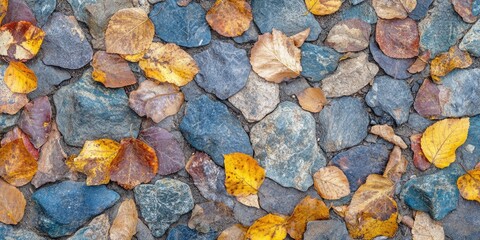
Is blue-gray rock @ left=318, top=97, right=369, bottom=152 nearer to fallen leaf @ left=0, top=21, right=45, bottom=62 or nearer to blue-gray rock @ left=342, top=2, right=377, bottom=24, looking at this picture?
blue-gray rock @ left=342, top=2, right=377, bottom=24

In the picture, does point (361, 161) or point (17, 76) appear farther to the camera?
point (361, 161)

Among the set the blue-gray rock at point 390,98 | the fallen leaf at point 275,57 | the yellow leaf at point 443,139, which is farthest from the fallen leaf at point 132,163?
the yellow leaf at point 443,139

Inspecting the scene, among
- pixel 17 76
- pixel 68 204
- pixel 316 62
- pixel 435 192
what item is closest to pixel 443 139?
pixel 435 192

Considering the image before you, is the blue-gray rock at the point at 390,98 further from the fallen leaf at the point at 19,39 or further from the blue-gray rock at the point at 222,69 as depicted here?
the fallen leaf at the point at 19,39

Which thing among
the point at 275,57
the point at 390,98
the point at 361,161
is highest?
the point at 275,57


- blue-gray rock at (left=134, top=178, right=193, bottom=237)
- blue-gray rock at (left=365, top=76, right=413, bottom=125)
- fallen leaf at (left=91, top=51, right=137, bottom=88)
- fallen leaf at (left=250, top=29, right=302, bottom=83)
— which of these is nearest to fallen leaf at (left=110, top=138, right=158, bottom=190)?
blue-gray rock at (left=134, top=178, right=193, bottom=237)

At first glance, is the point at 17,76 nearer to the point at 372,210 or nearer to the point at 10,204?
the point at 10,204

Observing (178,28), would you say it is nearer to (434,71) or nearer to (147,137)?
(147,137)
